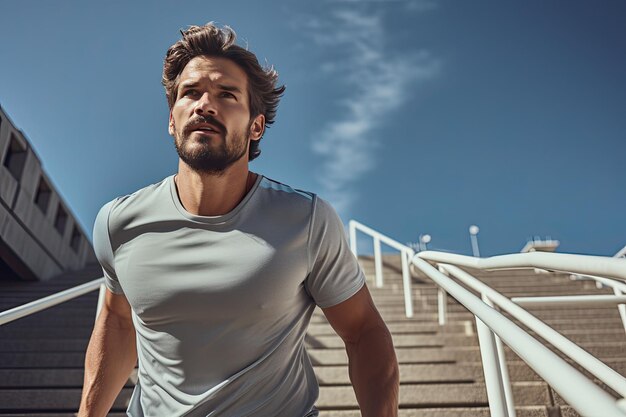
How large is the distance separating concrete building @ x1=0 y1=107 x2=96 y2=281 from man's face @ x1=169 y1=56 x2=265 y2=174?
518 centimetres

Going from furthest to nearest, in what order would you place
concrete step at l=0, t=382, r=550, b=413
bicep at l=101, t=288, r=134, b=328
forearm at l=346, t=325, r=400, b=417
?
concrete step at l=0, t=382, r=550, b=413 < bicep at l=101, t=288, r=134, b=328 < forearm at l=346, t=325, r=400, b=417

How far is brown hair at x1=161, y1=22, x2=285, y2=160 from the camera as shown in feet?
4.08

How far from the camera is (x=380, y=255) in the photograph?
15.6 ft

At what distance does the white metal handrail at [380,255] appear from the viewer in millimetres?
3713

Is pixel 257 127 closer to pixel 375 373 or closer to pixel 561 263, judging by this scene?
pixel 375 373

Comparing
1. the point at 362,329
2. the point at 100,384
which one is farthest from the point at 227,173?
the point at 100,384

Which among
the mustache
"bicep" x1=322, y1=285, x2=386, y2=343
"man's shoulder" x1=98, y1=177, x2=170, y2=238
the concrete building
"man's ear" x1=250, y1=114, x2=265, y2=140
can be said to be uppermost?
the concrete building

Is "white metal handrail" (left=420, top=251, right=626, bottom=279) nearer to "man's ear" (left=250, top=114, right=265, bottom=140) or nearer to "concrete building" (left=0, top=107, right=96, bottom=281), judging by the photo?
"man's ear" (left=250, top=114, right=265, bottom=140)

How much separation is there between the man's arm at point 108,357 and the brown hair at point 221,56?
1.91ft

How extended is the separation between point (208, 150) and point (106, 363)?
59cm

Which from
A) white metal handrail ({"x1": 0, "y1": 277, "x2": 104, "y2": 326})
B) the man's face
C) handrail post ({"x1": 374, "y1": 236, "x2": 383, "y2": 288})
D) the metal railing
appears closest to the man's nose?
the man's face

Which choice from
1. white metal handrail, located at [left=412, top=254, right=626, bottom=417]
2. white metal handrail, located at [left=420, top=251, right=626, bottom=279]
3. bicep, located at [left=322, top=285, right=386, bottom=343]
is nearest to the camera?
white metal handrail, located at [left=412, top=254, right=626, bottom=417]

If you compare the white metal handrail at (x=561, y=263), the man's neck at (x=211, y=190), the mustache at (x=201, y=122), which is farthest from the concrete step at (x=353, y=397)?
the mustache at (x=201, y=122)

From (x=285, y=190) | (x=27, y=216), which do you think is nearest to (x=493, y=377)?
(x=285, y=190)
